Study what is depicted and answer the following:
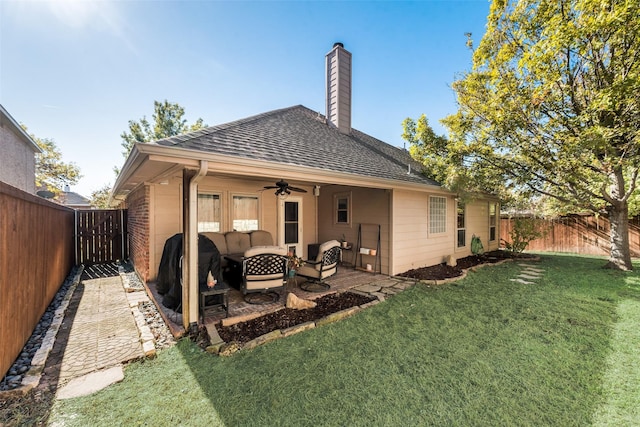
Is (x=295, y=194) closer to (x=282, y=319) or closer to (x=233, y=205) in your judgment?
(x=233, y=205)

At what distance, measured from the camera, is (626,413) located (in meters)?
2.21

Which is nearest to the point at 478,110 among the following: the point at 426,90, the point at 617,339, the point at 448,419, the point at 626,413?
the point at 426,90

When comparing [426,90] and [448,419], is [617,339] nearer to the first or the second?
[448,419]

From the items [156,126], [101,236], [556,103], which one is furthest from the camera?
[156,126]

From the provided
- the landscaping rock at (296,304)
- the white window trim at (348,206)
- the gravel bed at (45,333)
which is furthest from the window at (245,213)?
the landscaping rock at (296,304)

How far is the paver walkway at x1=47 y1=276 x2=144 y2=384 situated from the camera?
2992 millimetres

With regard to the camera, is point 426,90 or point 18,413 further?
point 426,90

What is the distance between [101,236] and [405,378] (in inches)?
439

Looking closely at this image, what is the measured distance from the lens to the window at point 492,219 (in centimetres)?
1169

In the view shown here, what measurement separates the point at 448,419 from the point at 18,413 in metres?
3.74

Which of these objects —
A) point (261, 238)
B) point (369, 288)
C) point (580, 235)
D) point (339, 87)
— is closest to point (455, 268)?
point (369, 288)

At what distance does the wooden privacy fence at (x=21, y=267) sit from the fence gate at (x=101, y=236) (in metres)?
4.87

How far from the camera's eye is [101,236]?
934 centimetres

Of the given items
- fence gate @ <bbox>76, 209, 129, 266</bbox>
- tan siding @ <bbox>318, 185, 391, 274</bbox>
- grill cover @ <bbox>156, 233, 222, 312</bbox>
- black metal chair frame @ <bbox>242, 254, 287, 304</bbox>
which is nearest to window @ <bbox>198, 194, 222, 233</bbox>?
grill cover @ <bbox>156, 233, 222, 312</bbox>
